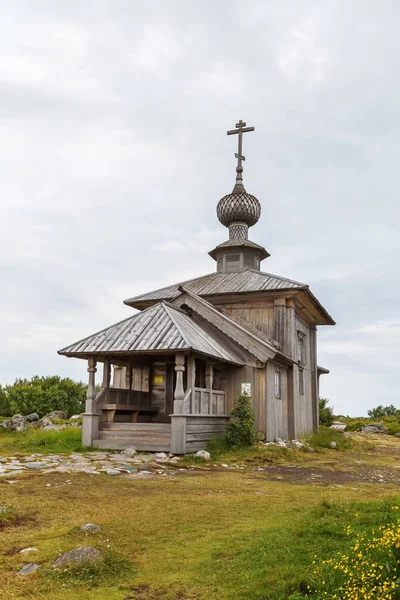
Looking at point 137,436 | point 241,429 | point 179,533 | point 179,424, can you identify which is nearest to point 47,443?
point 137,436

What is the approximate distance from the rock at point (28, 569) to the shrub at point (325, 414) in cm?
2627

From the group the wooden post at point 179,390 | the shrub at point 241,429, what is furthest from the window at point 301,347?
the wooden post at point 179,390

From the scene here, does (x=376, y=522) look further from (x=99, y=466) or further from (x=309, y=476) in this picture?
(x=99, y=466)

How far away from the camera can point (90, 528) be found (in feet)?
19.2

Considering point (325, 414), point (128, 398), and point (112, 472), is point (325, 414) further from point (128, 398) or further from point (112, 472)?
point (112, 472)

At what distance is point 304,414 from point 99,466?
11659 millimetres

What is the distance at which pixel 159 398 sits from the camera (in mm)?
18016

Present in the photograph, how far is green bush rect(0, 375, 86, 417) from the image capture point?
2489cm

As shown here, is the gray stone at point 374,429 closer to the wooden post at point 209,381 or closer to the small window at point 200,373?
the small window at point 200,373

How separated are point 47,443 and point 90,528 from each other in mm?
10241

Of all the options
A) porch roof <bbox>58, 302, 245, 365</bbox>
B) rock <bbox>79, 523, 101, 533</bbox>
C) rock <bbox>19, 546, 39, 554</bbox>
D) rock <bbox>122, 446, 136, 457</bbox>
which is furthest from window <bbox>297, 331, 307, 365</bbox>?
rock <bbox>19, 546, 39, 554</bbox>

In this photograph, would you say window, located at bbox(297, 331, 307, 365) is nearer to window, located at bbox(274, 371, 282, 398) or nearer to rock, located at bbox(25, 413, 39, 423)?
window, located at bbox(274, 371, 282, 398)

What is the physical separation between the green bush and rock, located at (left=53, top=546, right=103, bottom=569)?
20.8 m

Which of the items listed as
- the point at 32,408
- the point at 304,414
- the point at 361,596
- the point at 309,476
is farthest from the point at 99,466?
the point at 32,408
